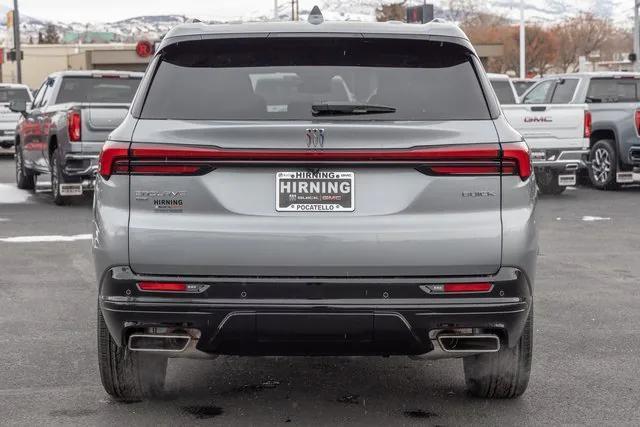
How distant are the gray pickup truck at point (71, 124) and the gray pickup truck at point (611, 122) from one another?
24.4 feet

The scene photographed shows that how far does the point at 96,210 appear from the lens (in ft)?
16.9

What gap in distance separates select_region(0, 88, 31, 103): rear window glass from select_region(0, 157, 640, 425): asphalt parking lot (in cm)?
2095

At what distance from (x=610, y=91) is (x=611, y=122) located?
78 cm

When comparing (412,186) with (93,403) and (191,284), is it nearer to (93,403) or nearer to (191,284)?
(191,284)

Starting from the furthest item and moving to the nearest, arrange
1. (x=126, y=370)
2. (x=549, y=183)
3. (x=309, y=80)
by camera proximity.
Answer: (x=549, y=183), (x=126, y=370), (x=309, y=80)

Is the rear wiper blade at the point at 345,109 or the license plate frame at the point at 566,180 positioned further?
the license plate frame at the point at 566,180

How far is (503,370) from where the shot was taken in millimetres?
5582

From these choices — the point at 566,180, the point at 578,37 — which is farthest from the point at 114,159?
the point at 578,37

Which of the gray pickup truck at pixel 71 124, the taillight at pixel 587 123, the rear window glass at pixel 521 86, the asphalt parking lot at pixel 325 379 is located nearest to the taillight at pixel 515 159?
the asphalt parking lot at pixel 325 379

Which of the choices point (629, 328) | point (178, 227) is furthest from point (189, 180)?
point (629, 328)

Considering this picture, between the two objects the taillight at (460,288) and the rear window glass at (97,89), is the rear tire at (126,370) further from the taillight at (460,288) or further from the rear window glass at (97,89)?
the rear window glass at (97,89)

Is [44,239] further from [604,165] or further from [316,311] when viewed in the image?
[604,165]

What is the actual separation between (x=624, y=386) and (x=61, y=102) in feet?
39.9

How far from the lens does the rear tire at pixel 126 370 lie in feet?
17.9
